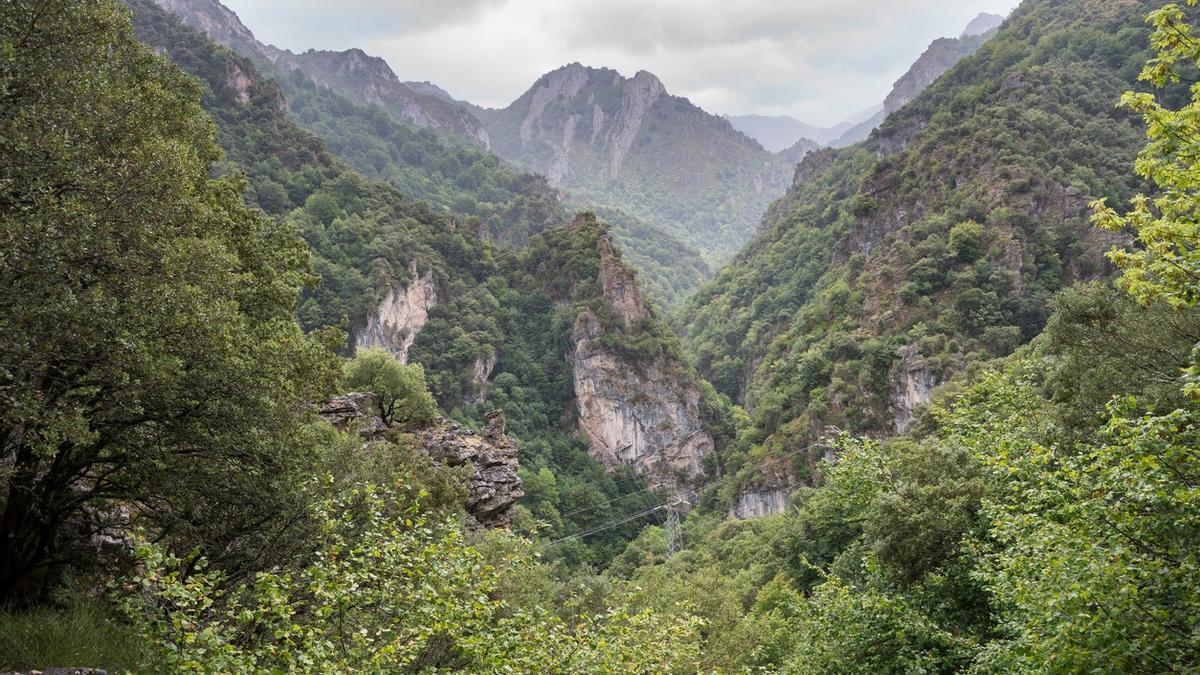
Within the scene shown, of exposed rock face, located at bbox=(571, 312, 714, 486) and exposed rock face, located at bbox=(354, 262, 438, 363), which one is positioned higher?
exposed rock face, located at bbox=(354, 262, 438, 363)

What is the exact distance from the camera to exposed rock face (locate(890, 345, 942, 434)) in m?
60.6

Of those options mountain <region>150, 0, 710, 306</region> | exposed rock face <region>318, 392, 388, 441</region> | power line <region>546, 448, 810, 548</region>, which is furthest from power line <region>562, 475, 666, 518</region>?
mountain <region>150, 0, 710, 306</region>

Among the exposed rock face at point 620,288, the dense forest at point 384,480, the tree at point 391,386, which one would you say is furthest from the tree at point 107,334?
the exposed rock face at point 620,288

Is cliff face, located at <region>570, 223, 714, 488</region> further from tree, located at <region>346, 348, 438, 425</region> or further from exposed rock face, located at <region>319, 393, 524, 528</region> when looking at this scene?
exposed rock face, located at <region>319, 393, 524, 528</region>

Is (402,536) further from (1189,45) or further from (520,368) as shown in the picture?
(520,368)

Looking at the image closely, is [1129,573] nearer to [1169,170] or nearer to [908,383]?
[1169,170]

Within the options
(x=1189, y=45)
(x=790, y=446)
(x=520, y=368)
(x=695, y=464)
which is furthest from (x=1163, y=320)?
(x=520, y=368)

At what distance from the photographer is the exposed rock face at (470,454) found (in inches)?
1118

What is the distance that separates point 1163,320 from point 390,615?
2022cm

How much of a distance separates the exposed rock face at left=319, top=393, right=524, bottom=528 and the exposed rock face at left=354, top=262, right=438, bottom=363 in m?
44.5

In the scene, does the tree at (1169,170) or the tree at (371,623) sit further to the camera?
the tree at (1169,170)

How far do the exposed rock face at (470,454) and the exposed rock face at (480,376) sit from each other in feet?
158

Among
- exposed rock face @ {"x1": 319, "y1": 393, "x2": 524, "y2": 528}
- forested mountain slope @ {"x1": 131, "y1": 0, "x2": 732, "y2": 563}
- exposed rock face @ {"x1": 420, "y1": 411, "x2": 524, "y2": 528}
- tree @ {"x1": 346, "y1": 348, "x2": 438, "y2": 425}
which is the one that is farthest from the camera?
forested mountain slope @ {"x1": 131, "y1": 0, "x2": 732, "y2": 563}

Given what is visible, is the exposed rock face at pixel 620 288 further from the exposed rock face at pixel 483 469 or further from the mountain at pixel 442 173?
the mountain at pixel 442 173
